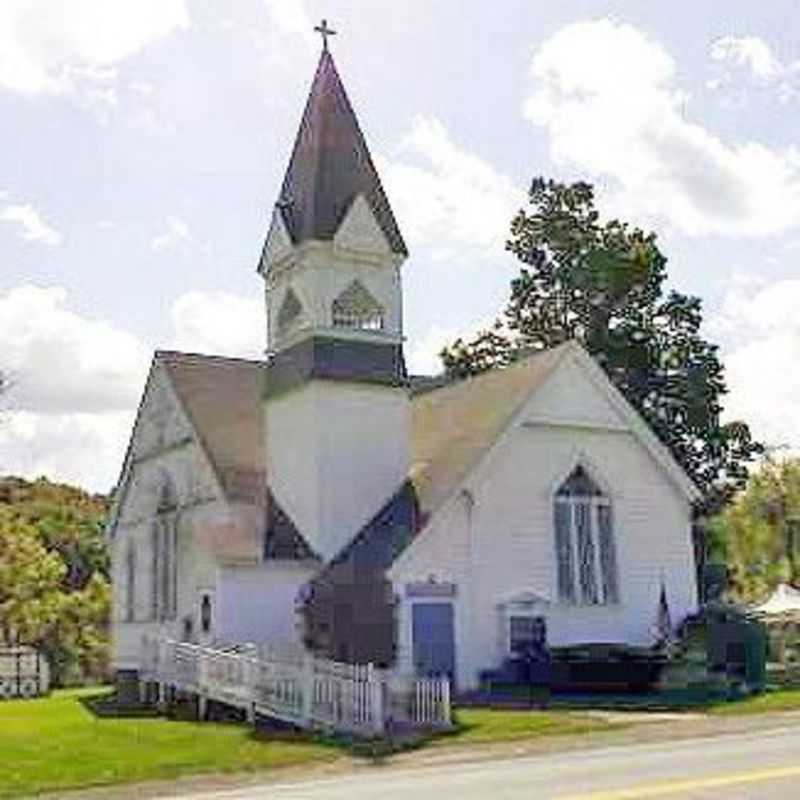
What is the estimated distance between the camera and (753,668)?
110 ft

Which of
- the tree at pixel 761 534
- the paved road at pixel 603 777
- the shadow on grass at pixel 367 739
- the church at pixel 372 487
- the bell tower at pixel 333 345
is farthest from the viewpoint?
the tree at pixel 761 534

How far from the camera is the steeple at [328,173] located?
37.6 meters

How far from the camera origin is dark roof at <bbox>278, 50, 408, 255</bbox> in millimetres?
37562

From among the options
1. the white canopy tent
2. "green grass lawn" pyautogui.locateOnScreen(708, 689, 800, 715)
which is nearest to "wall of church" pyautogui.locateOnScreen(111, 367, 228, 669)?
"green grass lawn" pyautogui.locateOnScreen(708, 689, 800, 715)

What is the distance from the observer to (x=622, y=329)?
5728 cm

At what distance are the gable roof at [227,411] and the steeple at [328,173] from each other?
16.7 feet

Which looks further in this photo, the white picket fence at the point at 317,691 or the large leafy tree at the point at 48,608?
the large leafy tree at the point at 48,608

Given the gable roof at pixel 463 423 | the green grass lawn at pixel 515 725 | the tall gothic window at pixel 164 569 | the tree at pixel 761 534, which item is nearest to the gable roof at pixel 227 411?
the tall gothic window at pixel 164 569

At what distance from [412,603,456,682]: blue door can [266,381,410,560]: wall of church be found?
3158mm

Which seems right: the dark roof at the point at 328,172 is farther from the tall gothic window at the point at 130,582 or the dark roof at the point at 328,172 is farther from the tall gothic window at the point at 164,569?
the tall gothic window at the point at 130,582

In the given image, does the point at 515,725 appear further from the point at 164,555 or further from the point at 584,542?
the point at 164,555

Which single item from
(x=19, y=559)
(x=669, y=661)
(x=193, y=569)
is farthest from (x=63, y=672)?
(x=669, y=661)

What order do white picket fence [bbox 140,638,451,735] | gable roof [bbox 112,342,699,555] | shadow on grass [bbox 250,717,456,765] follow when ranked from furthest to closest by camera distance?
gable roof [bbox 112,342,699,555]
white picket fence [bbox 140,638,451,735]
shadow on grass [bbox 250,717,456,765]

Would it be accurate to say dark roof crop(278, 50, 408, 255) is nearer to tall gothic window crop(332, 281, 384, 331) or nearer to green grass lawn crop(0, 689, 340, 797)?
tall gothic window crop(332, 281, 384, 331)
